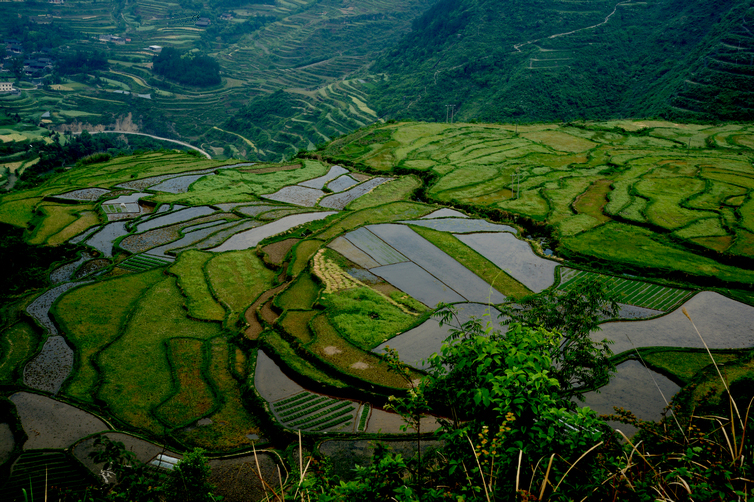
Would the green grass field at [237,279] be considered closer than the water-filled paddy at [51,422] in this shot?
No

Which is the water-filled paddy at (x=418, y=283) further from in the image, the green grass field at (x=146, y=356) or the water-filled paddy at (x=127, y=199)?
the water-filled paddy at (x=127, y=199)

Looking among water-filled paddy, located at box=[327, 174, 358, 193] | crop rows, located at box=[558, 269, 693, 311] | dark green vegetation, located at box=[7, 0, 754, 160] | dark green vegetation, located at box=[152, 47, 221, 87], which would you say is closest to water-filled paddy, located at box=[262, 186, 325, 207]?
water-filled paddy, located at box=[327, 174, 358, 193]

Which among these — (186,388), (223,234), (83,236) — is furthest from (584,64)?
(186,388)

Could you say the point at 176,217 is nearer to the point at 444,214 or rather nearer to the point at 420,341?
the point at 444,214

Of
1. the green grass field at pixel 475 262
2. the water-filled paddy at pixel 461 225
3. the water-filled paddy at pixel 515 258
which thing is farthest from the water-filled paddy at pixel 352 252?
the water-filled paddy at pixel 515 258

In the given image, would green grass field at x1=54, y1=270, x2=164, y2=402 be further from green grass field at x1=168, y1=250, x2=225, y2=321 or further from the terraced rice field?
green grass field at x1=168, y1=250, x2=225, y2=321

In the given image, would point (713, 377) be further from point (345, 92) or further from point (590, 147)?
point (345, 92)

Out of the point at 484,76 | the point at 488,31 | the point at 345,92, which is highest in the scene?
the point at 488,31

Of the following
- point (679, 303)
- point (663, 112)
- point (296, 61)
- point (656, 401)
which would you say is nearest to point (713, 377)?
point (656, 401)
